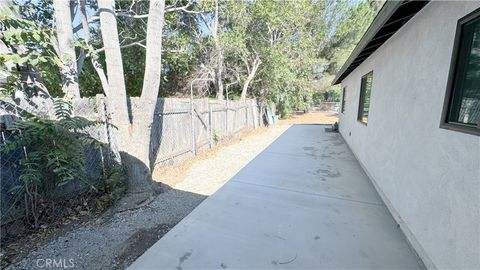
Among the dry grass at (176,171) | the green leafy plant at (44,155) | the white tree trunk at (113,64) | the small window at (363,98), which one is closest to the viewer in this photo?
the green leafy plant at (44,155)

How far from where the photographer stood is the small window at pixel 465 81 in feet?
5.77

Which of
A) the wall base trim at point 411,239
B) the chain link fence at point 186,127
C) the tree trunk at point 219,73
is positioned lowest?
the wall base trim at point 411,239

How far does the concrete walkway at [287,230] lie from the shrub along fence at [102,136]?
1756mm

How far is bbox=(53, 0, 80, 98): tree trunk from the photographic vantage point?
3695 mm

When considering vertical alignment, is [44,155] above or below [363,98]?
below

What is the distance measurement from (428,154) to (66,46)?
5.40 m

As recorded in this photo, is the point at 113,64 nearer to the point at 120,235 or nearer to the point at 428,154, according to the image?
the point at 120,235

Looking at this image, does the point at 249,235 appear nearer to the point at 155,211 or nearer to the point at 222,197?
the point at 222,197

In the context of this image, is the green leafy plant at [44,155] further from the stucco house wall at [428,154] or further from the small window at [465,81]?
the small window at [465,81]

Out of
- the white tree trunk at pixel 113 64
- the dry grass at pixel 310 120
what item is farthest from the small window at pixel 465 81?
the dry grass at pixel 310 120

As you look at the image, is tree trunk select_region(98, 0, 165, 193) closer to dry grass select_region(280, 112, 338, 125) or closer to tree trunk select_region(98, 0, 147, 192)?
tree trunk select_region(98, 0, 147, 192)

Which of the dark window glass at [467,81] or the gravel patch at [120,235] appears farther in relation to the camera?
the gravel patch at [120,235]

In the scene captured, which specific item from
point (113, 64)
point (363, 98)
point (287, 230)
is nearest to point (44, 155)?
point (113, 64)

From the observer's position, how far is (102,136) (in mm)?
3568
